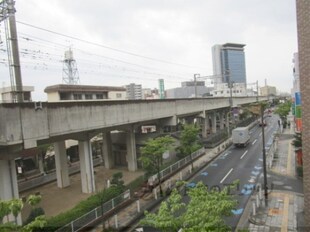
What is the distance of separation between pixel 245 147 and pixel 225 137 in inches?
334

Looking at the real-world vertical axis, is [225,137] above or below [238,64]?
below

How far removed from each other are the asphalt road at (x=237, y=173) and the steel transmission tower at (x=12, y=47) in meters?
13.4

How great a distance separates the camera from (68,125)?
764 inches

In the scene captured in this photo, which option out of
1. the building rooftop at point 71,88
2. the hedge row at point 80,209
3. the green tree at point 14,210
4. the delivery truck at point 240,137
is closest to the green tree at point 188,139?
the hedge row at point 80,209

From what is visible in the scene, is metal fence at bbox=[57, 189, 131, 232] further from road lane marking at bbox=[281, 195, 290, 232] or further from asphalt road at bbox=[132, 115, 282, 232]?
road lane marking at bbox=[281, 195, 290, 232]

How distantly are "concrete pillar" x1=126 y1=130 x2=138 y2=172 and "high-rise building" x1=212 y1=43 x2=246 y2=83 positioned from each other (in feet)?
268

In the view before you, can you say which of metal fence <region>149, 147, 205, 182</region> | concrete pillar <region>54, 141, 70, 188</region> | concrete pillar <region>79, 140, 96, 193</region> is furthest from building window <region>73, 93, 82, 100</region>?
concrete pillar <region>79, 140, 96, 193</region>

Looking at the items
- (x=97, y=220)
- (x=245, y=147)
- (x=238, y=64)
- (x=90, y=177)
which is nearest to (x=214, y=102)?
(x=245, y=147)

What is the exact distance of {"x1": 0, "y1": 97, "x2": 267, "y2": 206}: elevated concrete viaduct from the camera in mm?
15812

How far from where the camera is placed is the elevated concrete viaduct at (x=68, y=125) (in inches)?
623

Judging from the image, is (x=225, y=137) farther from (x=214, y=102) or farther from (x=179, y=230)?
(x=179, y=230)

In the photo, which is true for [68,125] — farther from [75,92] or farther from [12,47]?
[75,92]

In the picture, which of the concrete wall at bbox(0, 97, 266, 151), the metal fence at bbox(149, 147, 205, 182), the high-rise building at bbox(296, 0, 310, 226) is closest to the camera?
the high-rise building at bbox(296, 0, 310, 226)

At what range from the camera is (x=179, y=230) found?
9492 mm
